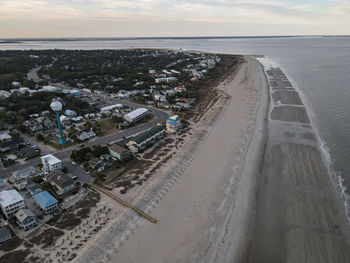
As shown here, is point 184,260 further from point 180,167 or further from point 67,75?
point 67,75

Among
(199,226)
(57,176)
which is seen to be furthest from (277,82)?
(57,176)

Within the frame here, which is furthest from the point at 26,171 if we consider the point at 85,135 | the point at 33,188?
the point at 85,135

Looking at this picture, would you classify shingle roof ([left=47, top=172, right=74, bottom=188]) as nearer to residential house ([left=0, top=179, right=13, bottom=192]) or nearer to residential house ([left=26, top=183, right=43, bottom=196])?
residential house ([left=26, top=183, right=43, bottom=196])

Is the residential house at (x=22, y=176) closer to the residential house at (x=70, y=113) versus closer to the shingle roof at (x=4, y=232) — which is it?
the shingle roof at (x=4, y=232)

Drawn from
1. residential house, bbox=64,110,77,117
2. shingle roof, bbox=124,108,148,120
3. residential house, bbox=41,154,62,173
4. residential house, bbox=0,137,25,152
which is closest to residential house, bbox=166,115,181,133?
shingle roof, bbox=124,108,148,120

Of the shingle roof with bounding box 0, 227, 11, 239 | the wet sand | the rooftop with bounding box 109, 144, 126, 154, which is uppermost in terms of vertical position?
the rooftop with bounding box 109, 144, 126, 154

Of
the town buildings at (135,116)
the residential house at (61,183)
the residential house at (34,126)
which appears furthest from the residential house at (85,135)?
the residential house at (61,183)
